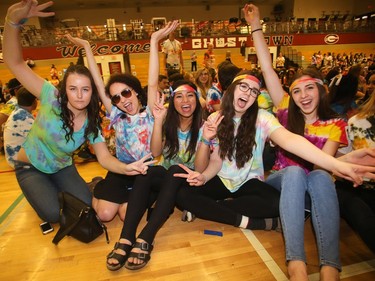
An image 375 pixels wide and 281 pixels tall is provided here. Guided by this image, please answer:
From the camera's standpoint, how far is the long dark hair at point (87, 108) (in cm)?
254

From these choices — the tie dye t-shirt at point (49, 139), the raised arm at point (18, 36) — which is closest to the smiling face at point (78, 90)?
the tie dye t-shirt at point (49, 139)

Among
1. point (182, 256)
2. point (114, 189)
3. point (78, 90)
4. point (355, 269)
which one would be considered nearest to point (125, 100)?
point (78, 90)

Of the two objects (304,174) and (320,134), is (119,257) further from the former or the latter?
(320,134)

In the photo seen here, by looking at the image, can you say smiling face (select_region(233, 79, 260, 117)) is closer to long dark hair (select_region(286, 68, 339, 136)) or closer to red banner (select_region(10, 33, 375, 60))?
long dark hair (select_region(286, 68, 339, 136))

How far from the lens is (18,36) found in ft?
7.62

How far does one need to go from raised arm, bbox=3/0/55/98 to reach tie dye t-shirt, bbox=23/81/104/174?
176 millimetres

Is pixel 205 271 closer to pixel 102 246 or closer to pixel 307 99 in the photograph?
pixel 102 246

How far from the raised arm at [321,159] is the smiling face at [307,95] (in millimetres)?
437

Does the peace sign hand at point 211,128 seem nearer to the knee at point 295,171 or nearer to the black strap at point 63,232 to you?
the knee at point 295,171

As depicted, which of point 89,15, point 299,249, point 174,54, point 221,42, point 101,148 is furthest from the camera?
point 89,15

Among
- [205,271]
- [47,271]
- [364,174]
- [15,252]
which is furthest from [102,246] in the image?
[364,174]

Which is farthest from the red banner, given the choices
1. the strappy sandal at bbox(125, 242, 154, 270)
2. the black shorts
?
the strappy sandal at bbox(125, 242, 154, 270)

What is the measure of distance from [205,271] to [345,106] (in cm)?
330

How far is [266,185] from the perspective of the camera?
253 cm
